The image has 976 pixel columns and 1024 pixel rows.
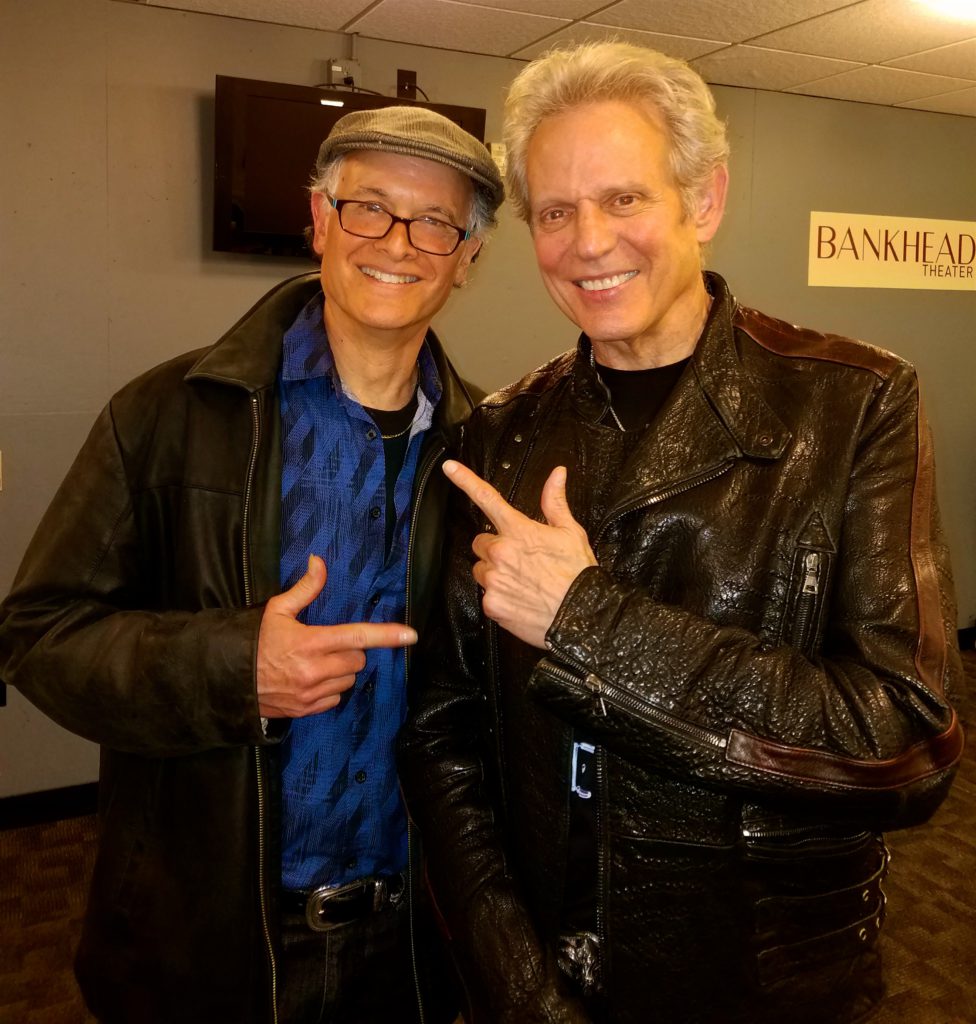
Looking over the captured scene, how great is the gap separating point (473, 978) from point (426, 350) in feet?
3.42

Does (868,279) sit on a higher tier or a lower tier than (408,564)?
higher

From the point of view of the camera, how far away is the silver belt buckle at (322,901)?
4.84 feet

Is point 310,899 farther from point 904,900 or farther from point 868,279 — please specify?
point 868,279

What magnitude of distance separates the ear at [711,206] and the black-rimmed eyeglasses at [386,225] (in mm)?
459

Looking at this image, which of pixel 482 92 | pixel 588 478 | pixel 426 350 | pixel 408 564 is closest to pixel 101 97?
pixel 482 92

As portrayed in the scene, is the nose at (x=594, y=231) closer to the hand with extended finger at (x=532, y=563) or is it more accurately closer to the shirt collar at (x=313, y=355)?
the hand with extended finger at (x=532, y=563)

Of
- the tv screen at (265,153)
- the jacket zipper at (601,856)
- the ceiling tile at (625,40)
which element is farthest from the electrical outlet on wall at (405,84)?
the jacket zipper at (601,856)

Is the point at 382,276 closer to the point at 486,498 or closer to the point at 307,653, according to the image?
the point at 486,498

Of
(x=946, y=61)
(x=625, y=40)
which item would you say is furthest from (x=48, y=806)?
(x=946, y=61)

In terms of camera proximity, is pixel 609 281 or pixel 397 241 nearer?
pixel 609 281

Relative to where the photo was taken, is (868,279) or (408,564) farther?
(868,279)

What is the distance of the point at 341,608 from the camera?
5.00 feet

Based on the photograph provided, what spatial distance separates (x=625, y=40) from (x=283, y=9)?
1343mm

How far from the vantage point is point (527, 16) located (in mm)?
3594
